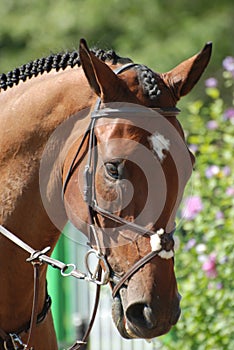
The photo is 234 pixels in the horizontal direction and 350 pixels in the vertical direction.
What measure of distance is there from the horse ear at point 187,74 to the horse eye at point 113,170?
372 mm

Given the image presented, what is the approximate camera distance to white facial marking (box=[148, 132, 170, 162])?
293 cm

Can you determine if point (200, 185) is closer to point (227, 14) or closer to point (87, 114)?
point (87, 114)

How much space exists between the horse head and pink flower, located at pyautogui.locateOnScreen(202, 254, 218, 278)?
7.80 feet

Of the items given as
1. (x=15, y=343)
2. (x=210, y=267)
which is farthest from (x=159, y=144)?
(x=210, y=267)

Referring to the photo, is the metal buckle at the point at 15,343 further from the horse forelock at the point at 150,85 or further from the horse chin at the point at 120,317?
the horse forelock at the point at 150,85

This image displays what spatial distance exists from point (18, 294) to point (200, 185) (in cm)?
266

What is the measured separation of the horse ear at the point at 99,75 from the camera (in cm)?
291

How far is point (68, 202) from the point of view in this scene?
123 inches

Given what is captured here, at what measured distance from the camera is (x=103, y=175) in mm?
2980

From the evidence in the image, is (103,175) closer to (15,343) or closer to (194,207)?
(15,343)

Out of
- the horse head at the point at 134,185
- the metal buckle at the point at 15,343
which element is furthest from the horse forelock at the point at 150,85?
the metal buckle at the point at 15,343

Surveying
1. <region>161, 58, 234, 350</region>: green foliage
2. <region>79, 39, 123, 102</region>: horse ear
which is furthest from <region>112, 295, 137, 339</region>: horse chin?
<region>161, 58, 234, 350</region>: green foliage

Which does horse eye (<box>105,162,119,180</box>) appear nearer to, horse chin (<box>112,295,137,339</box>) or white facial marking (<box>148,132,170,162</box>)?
white facial marking (<box>148,132,170,162</box>)

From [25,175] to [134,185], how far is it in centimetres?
48
